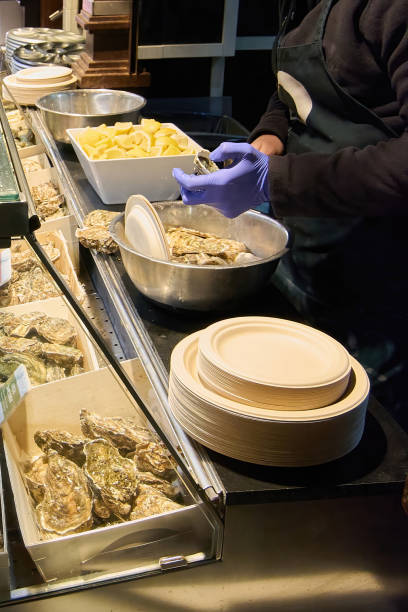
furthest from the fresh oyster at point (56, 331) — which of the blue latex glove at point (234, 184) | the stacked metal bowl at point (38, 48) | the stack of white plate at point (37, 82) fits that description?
the stacked metal bowl at point (38, 48)

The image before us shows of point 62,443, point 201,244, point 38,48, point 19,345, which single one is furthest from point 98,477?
point 38,48

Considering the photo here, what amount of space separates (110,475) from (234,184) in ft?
2.88

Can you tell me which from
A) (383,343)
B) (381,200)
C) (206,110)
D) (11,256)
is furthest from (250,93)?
(11,256)

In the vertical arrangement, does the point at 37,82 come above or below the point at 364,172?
below

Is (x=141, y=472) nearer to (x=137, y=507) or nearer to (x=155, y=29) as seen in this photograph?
(x=137, y=507)

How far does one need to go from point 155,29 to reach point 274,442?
11.6 ft

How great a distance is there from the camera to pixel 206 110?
13.3 ft

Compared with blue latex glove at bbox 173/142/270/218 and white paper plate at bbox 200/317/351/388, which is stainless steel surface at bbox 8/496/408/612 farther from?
blue latex glove at bbox 173/142/270/218

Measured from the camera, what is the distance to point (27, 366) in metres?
1.33

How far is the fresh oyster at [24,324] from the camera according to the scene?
1418mm

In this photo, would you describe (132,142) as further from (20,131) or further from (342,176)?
(342,176)

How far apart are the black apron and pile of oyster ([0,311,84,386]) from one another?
1.04m

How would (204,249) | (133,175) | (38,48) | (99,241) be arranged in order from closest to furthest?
(204,249) → (99,241) → (133,175) → (38,48)

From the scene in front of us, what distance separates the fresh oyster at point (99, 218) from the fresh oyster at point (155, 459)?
94cm
